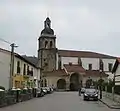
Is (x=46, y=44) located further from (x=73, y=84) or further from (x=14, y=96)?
(x=14, y=96)

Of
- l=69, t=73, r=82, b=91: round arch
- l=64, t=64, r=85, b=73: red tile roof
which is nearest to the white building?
l=69, t=73, r=82, b=91: round arch

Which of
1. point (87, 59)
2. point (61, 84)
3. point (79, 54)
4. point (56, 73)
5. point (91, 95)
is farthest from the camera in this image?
point (79, 54)

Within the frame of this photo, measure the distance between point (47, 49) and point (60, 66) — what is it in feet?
32.2

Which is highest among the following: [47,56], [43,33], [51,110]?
[43,33]

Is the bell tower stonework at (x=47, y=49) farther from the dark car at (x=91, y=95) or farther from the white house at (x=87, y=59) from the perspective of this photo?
the dark car at (x=91, y=95)

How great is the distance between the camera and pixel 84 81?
111 m

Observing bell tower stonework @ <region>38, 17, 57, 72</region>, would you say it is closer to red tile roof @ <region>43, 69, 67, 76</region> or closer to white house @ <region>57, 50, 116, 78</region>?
red tile roof @ <region>43, 69, 67, 76</region>

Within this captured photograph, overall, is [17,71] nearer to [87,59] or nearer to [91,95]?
[91,95]

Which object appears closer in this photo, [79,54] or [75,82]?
[75,82]

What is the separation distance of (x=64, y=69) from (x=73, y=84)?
19.5ft

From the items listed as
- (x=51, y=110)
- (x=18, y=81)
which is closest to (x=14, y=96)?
(x=51, y=110)

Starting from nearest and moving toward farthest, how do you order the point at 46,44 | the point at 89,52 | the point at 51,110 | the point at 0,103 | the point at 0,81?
the point at 51,110 < the point at 0,103 < the point at 0,81 < the point at 46,44 < the point at 89,52

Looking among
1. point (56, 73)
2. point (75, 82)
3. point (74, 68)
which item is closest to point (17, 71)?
point (56, 73)

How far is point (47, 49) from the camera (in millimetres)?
110625
